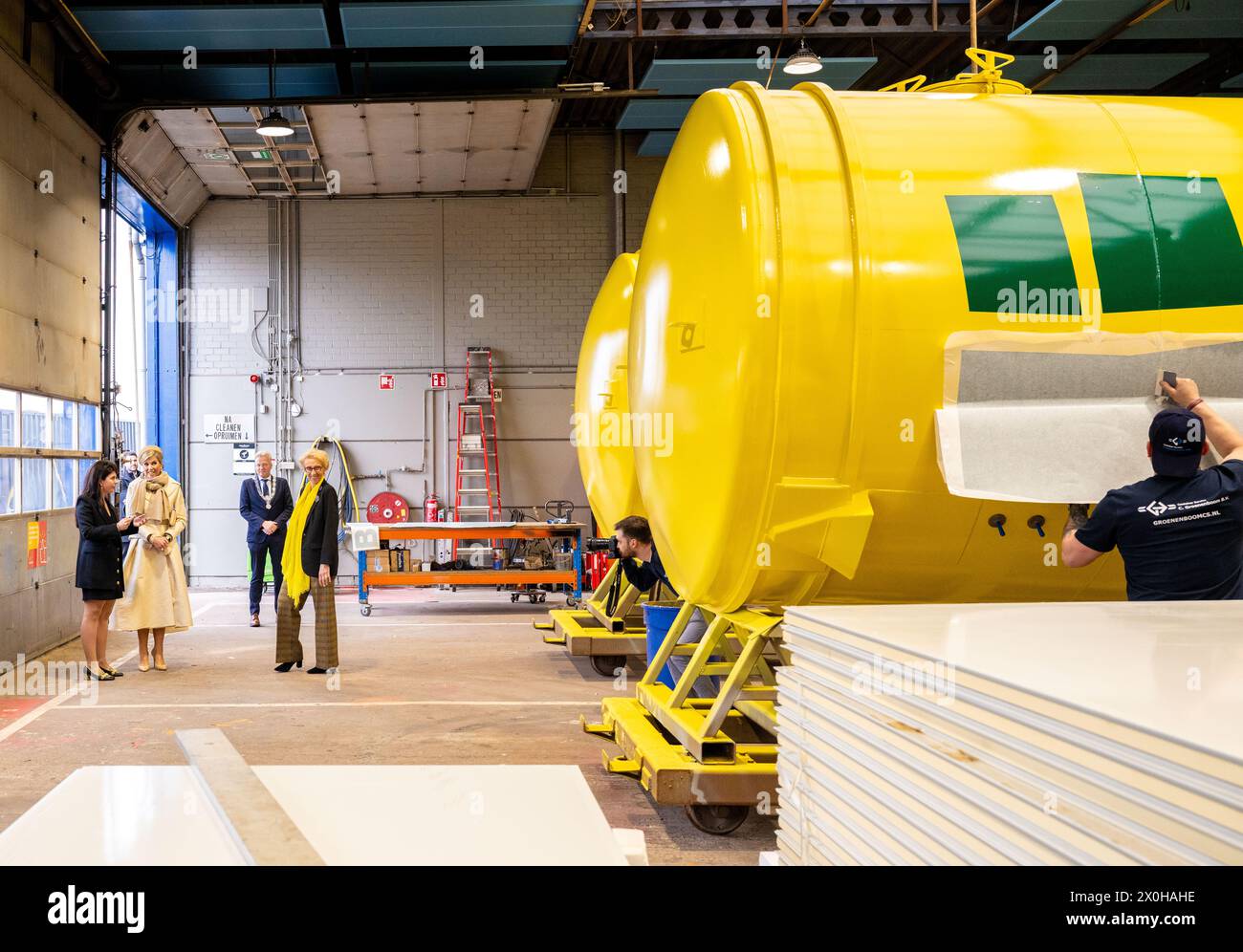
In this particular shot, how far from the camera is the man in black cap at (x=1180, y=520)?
336 cm

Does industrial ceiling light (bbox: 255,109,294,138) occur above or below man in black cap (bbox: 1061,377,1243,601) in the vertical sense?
above

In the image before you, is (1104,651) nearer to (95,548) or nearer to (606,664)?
(606,664)

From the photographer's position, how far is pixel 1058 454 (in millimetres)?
3633

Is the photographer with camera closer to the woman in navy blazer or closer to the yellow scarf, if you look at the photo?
the yellow scarf

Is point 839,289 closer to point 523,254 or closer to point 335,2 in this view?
point 335,2

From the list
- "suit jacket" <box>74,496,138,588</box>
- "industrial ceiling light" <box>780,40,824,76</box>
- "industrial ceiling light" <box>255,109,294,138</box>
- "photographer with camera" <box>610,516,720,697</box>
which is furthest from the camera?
"industrial ceiling light" <box>255,109,294,138</box>

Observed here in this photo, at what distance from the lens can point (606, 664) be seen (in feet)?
27.3

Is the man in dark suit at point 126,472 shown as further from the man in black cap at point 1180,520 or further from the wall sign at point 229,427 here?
the man in black cap at point 1180,520

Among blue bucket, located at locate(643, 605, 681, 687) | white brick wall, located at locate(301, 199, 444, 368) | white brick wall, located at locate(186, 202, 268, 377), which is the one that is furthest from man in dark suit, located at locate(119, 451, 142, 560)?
blue bucket, located at locate(643, 605, 681, 687)

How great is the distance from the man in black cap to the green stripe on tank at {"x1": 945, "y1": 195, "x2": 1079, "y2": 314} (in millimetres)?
589

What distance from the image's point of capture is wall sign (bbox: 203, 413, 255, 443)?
14.5 metres

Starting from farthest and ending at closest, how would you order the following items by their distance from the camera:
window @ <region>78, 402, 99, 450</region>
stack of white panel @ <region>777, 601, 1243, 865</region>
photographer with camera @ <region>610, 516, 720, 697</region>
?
window @ <region>78, 402, 99, 450</region>, photographer with camera @ <region>610, 516, 720, 697</region>, stack of white panel @ <region>777, 601, 1243, 865</region>

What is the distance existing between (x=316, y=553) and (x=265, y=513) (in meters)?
2.93
